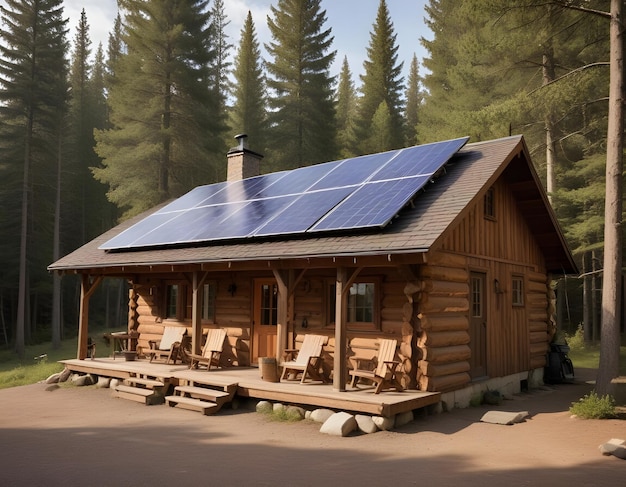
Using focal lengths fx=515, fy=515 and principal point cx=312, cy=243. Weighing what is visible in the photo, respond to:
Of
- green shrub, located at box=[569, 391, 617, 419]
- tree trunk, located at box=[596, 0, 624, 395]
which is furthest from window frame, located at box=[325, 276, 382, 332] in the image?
tree trunk, located at box=[596, 0, 624, 395]

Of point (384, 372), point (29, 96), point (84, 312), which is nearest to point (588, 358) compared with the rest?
point (384, 372)

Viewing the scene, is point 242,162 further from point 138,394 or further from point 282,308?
point 138,394

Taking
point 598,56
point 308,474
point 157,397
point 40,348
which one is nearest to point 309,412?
point 308,474

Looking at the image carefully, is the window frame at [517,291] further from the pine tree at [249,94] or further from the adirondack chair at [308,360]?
the pine tree at [249,94]

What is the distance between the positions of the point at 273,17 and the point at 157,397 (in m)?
29.9

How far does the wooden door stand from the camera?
11.2 metres

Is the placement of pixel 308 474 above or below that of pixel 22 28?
below

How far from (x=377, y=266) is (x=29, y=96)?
2701cm

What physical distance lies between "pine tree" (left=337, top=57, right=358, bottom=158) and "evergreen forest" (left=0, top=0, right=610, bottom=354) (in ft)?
1.22

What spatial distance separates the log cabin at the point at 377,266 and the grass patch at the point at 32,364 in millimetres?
3121

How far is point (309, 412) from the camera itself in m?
9.33

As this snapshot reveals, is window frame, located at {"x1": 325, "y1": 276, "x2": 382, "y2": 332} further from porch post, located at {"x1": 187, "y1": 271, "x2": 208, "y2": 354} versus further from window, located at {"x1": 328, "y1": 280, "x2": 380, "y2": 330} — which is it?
porch post, located at {"x1": 187, "y1": 271, "x2": 208, "y2": 354}

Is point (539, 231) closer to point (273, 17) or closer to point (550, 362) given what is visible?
point (550, 362)

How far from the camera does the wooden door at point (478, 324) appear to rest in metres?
11.2
